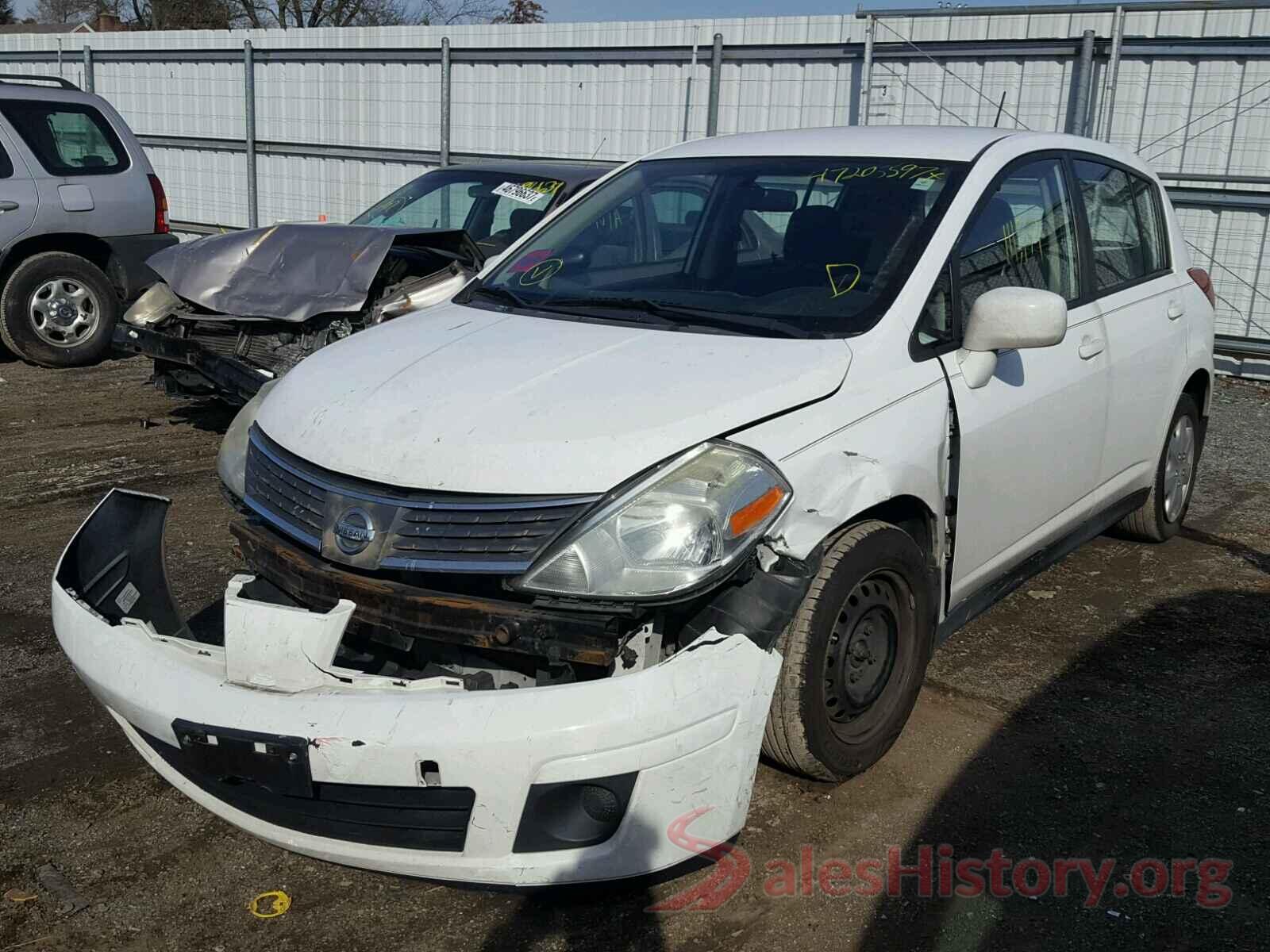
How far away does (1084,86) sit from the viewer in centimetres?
981

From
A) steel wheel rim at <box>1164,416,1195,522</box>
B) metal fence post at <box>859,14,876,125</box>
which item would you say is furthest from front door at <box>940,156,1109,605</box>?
metal fence post at <box>859,14,876,125</box>

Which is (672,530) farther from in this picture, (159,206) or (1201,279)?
(159,206)

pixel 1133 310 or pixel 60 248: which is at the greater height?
pixel 1133 310

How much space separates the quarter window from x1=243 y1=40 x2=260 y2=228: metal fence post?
523 inches

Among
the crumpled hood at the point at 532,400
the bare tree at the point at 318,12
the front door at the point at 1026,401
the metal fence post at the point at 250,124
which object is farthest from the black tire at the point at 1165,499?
the bare tree at the point at 318,12

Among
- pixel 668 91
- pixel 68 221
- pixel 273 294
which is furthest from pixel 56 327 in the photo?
pixel 668 91

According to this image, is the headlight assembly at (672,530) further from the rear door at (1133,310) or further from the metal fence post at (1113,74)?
the metal fence post at (1113,74)

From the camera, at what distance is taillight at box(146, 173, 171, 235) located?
9.45 meters

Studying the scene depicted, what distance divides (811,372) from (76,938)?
213 cm

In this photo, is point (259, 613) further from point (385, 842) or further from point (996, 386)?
point (996, 386)

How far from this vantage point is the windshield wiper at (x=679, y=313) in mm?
3338

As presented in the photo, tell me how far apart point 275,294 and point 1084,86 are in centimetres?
689

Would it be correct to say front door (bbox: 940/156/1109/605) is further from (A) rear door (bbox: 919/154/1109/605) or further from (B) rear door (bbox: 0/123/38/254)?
(B) rear door (bbox: 0/123/38/254)

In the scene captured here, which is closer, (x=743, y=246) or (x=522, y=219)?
(x=743, y=246)
